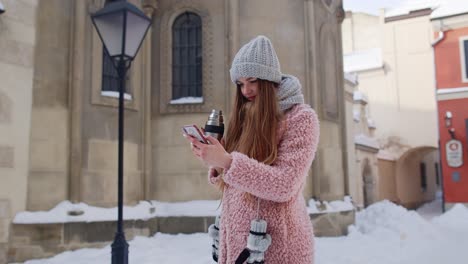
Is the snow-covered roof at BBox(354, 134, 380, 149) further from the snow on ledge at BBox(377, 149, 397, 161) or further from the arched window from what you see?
the arched window

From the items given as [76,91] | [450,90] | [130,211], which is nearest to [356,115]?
[450,90]

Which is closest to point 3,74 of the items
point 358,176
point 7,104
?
point 7,104

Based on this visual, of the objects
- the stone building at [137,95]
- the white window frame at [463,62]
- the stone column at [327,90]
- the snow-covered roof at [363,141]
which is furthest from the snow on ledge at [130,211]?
the white window frame at [463,62]

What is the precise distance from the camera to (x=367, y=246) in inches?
390

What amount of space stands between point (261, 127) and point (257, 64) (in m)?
0.30

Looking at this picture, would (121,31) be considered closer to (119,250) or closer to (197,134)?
(119,250)

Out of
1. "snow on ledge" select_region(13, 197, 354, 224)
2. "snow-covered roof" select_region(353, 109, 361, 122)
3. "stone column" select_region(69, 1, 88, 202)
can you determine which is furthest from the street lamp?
"snow-covered roof" select_region(353, 109, 361, 122)

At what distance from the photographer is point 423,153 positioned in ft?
98.0

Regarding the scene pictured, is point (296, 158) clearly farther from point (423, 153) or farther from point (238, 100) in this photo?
point (423, 153)

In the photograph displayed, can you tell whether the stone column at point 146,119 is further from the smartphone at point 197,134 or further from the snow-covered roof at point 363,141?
the snow-covered roof at point 363,141

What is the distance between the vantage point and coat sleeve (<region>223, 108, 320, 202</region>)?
1866mm

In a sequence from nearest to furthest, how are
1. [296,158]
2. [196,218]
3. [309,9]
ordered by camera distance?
[296,158] < [196,218] < [309,9]

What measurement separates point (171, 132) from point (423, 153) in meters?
23.6

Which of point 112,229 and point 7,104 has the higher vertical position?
point 7,104
